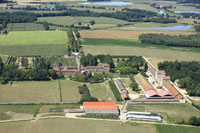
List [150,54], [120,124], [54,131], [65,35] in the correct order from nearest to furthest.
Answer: [54,131] → [120,124] → [150,54] → [65,35]

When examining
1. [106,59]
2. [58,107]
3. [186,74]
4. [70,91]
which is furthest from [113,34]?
[58,107]

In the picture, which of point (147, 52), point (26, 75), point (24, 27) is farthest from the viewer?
point (24, 27)

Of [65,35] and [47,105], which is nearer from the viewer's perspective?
[47,105]

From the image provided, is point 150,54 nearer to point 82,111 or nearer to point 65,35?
point 65,35

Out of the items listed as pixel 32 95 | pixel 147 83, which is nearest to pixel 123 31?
pixel 147 83

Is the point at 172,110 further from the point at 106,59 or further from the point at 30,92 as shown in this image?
the point at 106,59

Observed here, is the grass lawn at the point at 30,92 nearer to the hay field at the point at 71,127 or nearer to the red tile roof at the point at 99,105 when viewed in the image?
the red tile roof at the point at 99,105

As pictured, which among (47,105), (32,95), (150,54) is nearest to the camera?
(47,105)

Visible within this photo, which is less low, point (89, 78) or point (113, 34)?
point (113, 34)
